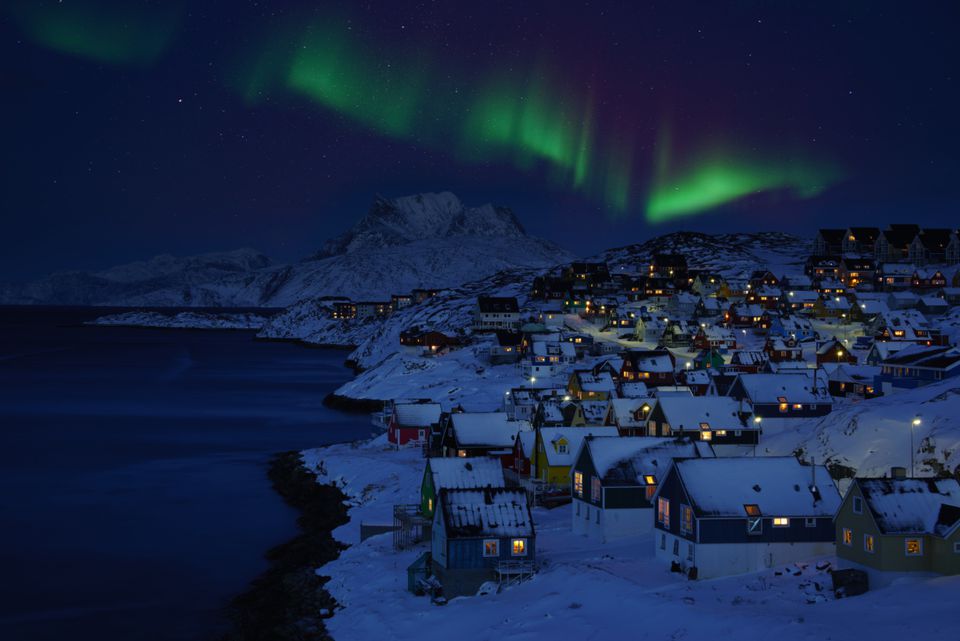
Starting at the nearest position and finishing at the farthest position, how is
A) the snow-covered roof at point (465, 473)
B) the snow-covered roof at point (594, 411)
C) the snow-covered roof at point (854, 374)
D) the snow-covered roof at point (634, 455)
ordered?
the snow-covered roof at point (634, 455) < the snow-covered roof at point (465, 473) < the snow-covered roof at point (594, 411) < the snow-covered roof at point (854, 374)

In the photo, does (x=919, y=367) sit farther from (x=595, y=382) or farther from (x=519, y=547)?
(x=519, y=547)

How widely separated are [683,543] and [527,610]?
271 inches

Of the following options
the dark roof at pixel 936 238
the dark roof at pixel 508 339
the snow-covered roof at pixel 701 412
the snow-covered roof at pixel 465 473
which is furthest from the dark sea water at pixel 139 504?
the dark roof at pixel 936 238

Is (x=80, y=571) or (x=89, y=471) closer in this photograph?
(x=80, y=571)

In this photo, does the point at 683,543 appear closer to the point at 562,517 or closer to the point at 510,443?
the point at 562,517

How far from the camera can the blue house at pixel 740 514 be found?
33844 mm

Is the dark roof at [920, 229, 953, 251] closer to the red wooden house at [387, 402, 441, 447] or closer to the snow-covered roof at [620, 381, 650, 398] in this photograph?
the snow-covered roof at [620, 381, 650, 398]

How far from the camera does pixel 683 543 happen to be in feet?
113

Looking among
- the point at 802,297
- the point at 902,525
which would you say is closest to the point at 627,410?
the point at 902,525

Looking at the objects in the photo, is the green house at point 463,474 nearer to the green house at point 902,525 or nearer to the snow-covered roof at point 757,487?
the snow-covered roof at point 757,487

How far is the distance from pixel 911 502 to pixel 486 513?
1603 cm

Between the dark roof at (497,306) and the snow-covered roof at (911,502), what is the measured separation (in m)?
136

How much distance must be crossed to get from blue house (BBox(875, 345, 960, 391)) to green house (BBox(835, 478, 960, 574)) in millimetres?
39376

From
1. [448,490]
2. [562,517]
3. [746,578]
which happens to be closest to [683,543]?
[746,578]
